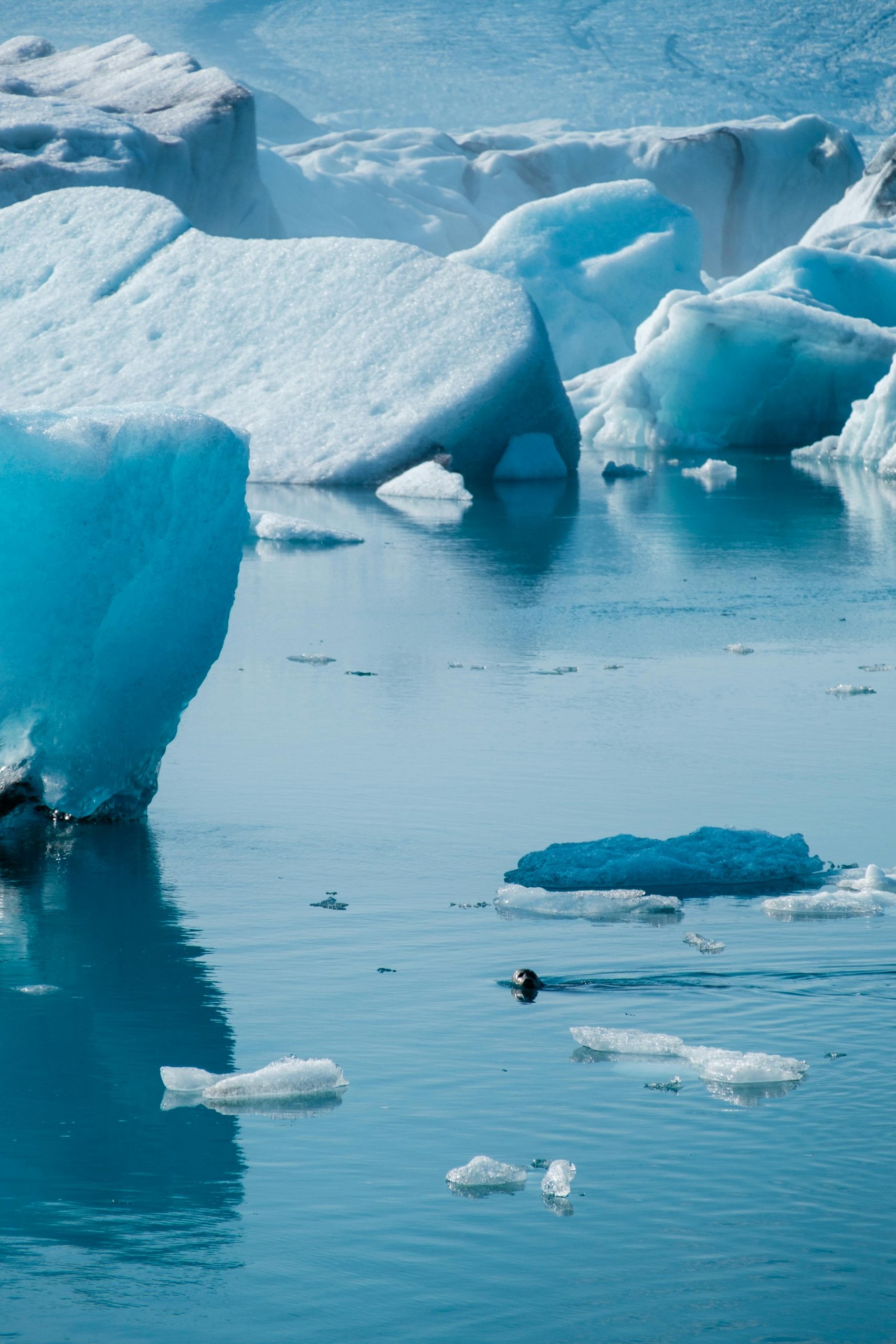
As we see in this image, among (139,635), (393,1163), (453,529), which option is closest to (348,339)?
(453,529)

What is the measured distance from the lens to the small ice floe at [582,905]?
147 inches

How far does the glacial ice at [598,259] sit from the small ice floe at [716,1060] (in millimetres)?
18817

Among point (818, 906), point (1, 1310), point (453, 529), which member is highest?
point (1, 1310)

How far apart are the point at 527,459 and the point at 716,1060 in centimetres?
1272

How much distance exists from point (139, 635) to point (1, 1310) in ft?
8.03

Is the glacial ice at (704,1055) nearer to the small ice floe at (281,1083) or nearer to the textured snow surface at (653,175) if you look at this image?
the small ice floe at (281,1083)

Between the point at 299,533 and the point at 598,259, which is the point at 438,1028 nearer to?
the point at 299,533

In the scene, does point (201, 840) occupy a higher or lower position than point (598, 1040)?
lower

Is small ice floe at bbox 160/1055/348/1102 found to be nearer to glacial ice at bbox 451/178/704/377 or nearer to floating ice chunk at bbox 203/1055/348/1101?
floating ice chunk at bbox 203/1055/348/1101

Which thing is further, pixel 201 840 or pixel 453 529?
pixel 453 529

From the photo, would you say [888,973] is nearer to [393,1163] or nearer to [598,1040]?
[598,1040]

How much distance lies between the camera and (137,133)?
83.7ft

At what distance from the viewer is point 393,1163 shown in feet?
8.30

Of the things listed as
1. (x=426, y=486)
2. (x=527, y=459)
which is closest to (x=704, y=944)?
(x=426, y=486)
